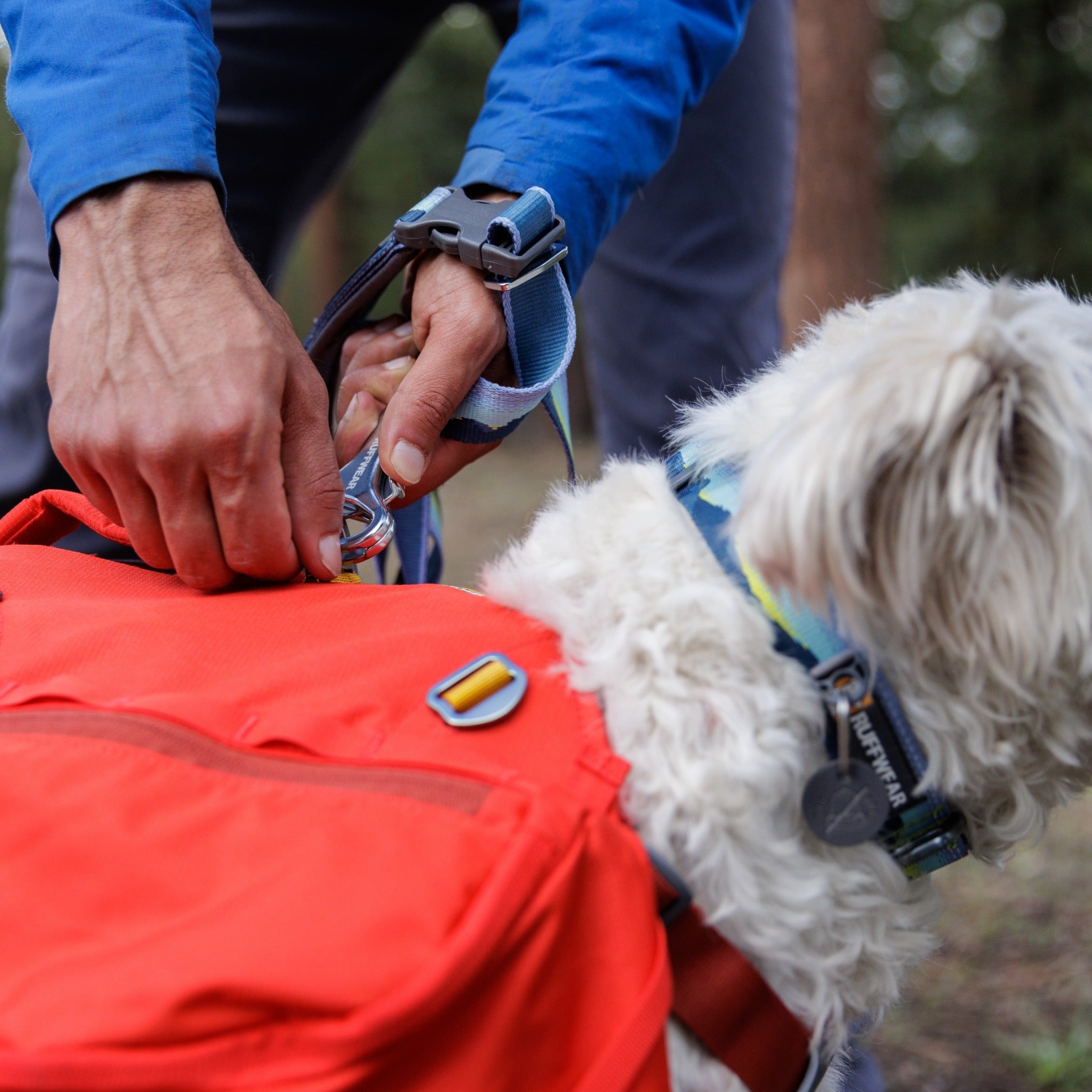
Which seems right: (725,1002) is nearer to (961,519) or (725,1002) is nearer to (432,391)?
(961,519)

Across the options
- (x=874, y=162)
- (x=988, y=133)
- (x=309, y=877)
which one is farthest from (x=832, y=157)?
(x=988, y=133)

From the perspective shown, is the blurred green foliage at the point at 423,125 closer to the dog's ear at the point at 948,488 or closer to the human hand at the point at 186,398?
the human hand at the point at 186,398

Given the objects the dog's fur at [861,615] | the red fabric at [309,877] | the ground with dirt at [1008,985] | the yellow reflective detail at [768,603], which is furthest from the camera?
the ground with dirt at [1008,985]

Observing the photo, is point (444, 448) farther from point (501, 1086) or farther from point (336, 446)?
point (501, 1086)

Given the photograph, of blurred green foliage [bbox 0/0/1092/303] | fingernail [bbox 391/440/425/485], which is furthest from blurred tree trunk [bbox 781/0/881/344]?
blurred green foliage [bbox 0/0/1092/303]

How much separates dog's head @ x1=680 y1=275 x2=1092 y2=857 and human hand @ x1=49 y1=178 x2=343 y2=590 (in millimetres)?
458

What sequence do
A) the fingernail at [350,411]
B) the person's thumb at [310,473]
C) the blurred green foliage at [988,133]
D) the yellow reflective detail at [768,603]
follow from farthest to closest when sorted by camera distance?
the blurred green foliage at [988,133] < the fingernail at [350,411] < the person's thumb at [310,473] < the yellow reflective detail at [768,603]

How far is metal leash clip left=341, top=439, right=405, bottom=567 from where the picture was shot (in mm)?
1107

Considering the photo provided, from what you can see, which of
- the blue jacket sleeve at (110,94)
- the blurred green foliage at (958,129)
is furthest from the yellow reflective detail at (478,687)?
the blurred green foliage at (958,129)

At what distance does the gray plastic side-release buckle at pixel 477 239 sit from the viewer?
1.18 m

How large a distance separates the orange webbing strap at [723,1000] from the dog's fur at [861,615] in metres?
0.02

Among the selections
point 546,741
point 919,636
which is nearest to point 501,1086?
point 546,741

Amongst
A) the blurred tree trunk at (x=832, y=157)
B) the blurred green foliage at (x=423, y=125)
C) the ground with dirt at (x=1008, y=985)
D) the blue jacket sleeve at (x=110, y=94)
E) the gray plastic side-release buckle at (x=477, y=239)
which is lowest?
the blurred green foliage at (x=423, y=125)

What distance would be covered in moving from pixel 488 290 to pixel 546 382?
0.44ft
